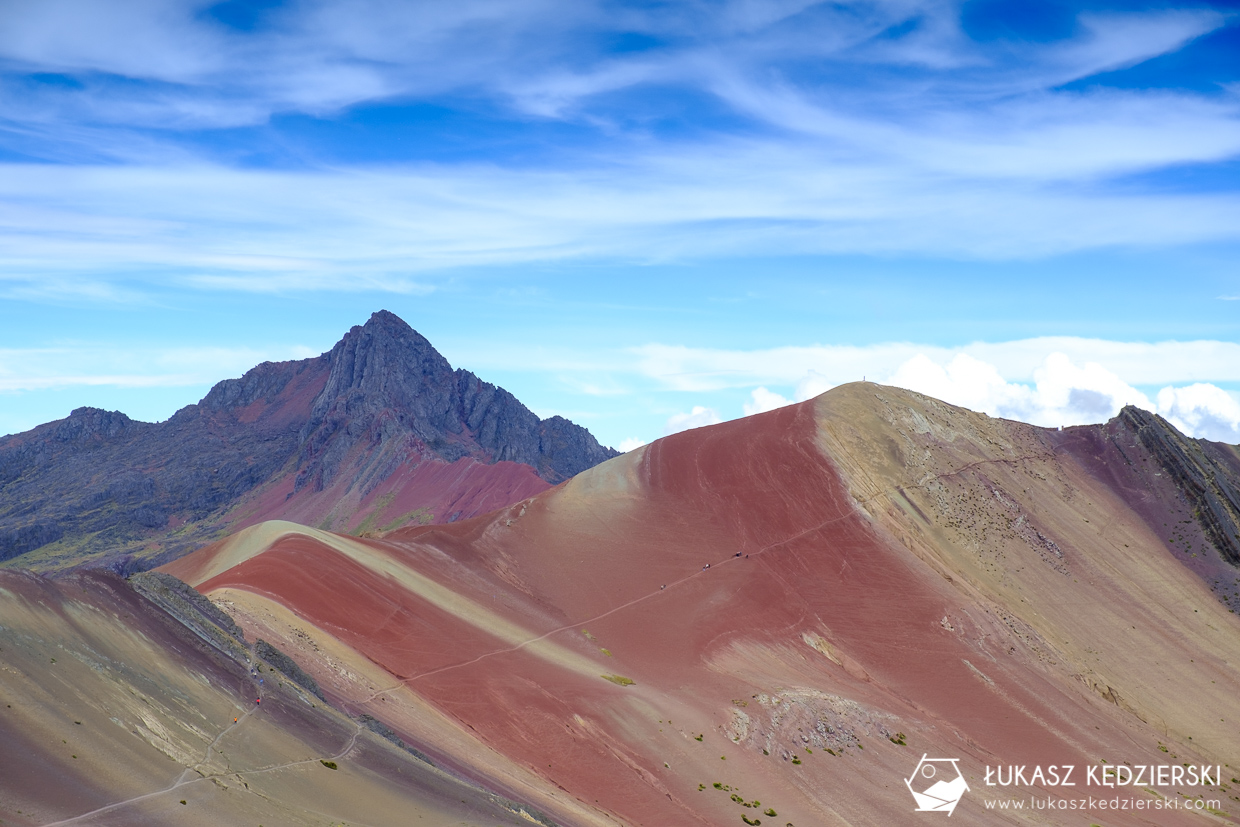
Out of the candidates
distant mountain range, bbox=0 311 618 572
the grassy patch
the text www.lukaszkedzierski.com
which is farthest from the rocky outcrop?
the grassy patch

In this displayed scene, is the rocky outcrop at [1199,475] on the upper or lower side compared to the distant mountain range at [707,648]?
upper

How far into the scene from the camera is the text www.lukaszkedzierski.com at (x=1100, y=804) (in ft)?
167

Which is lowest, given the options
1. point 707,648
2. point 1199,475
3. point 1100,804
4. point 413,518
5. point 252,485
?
point 1100,804

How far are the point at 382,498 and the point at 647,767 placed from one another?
405ft

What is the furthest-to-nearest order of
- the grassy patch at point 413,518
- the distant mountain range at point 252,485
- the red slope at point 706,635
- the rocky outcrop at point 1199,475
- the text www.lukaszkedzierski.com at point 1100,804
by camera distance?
the distant mountain range at point 252,485 → the grassy patch at point 413,518 → the rocky outcrop at point 1199,475 → the text www.lukaszkedzierski.com at point 1100,804 → the red slope at point 706,635

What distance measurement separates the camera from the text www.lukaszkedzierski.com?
51.0m

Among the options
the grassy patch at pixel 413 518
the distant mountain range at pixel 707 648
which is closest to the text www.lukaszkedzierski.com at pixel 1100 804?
the distant mountain range at pixel 707 648

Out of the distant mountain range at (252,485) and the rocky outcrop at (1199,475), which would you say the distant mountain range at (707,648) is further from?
the distant mountain range at (252,485)

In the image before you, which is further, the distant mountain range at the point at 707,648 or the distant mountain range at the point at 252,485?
the distant mountain range at the point at 252,485

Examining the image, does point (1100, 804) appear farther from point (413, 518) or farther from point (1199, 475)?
point (413, 518)

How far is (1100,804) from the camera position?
175 feet

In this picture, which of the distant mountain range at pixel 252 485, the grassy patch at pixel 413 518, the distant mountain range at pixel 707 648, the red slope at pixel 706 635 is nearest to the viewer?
the distant mountain range at pixel 707 648

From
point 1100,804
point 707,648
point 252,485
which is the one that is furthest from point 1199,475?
point 252,485

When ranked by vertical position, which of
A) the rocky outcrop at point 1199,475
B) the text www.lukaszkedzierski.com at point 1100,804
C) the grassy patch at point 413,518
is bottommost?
the text www.lukaszkedzierski.com at point 1100,804
